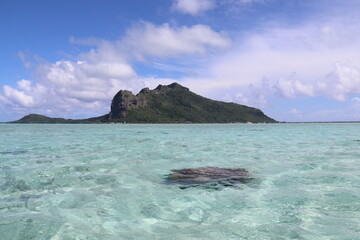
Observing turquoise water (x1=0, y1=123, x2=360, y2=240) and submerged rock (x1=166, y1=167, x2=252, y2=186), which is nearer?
turquoise water (x1=0, y1=123, x2=360, y2=240)

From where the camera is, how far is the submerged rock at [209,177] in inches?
514

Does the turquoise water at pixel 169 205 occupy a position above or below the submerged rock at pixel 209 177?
below

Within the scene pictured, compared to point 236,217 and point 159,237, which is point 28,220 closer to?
point 159,237

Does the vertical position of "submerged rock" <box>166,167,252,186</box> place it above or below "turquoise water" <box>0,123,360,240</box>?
above

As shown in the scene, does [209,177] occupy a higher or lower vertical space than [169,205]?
higher

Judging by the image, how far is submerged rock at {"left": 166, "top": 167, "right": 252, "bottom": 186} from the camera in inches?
514

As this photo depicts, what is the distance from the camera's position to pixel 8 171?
15867 mm

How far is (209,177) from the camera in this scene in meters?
13.7

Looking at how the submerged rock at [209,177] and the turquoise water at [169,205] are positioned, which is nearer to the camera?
the turquoise water at [169,205]

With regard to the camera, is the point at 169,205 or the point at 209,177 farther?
the point at 209,177

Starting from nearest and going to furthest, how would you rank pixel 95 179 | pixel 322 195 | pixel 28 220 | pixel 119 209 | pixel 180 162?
pixel 28 220, pixel 119 209, pixel 322 195, pixel 95 179, pixel 180 162

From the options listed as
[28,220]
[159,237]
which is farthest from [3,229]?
[159,237]

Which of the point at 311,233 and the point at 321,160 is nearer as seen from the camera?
the point at 311,233

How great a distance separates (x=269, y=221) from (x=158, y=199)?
4.04 meters
